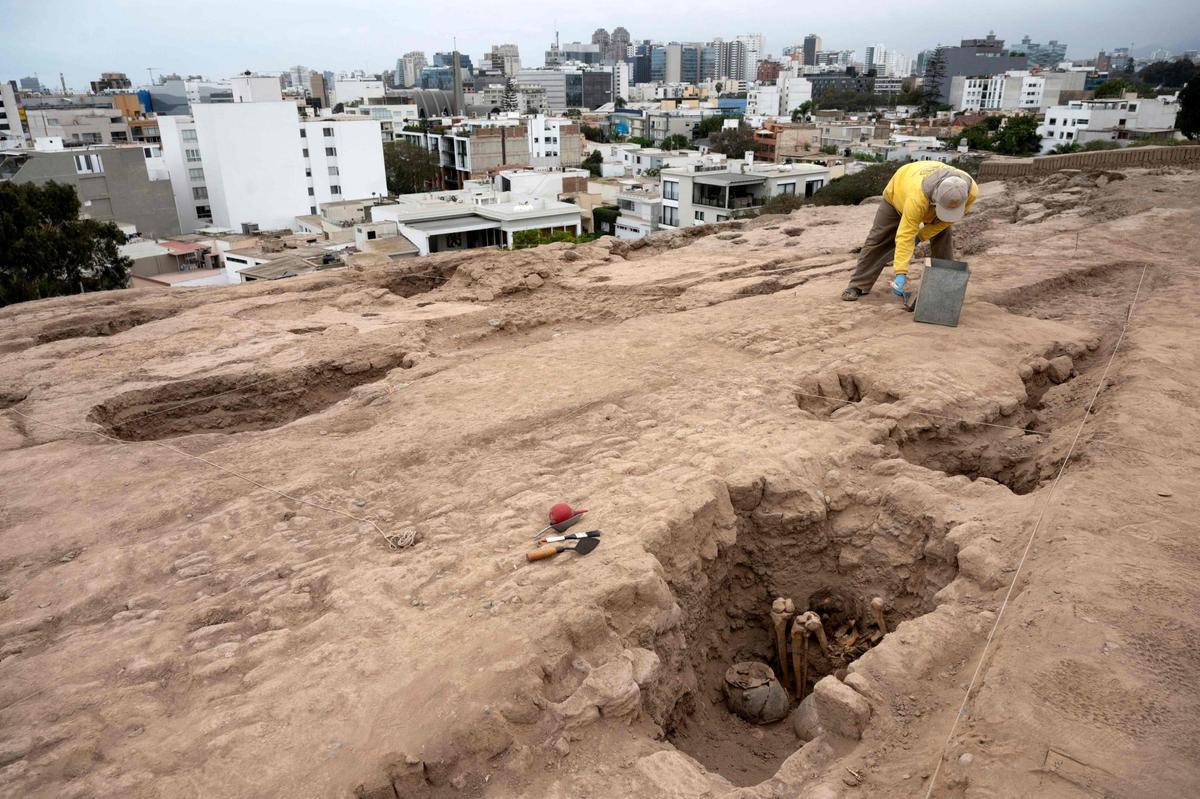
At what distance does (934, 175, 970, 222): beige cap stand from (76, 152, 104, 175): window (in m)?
34.7

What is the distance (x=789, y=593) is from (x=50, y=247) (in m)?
17.8

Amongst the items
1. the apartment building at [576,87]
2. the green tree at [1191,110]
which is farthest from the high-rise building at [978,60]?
the green tree at [1191,110]

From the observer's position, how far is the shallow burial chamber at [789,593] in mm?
4484

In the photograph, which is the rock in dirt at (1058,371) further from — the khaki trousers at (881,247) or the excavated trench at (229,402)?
the excavated trench at (229,402)

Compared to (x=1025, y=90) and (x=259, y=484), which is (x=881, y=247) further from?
(x=1025, y=90)

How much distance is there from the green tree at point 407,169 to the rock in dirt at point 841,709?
4475 centimetres

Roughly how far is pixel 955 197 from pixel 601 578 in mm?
5309

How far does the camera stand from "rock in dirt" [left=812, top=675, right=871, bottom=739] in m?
3.47

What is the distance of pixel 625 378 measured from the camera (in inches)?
262

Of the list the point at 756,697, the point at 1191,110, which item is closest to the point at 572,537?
the point at 756,697

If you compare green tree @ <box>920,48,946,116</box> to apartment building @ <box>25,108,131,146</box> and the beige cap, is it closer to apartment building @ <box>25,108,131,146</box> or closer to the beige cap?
apartment building @ <box>25,108,131,146</box>

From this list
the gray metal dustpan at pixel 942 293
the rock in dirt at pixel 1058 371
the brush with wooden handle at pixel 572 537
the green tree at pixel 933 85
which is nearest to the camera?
the brush with wooden handle at pixel 572 537

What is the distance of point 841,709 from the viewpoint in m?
3.50

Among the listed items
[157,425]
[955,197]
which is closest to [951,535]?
[955,197]
